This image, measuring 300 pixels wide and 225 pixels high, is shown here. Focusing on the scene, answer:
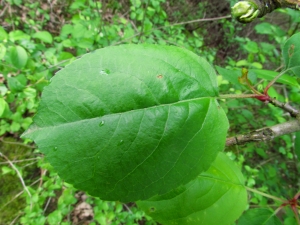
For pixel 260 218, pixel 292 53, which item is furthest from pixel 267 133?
pixel 260 218

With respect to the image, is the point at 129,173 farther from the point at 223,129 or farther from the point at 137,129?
the point at 223,129

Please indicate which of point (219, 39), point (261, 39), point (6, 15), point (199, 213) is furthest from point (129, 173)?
point (261, 39)

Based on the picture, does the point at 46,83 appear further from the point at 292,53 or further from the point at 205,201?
the point at 292,53

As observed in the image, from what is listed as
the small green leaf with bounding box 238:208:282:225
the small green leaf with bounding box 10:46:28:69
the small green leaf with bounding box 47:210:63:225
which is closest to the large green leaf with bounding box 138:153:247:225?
the small green leaf with bounding box 238:208:282:225

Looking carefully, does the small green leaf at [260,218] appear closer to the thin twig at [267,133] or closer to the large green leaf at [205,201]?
the large green leaf at [205,201]

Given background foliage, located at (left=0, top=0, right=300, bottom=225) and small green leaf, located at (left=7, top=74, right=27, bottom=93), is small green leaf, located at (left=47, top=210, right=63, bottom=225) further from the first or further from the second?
small green leaf, located at (left=7, top=74, right=27, bottom=93)

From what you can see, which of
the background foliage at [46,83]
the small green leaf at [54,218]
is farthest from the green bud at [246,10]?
the small green leaf at [54,218]
